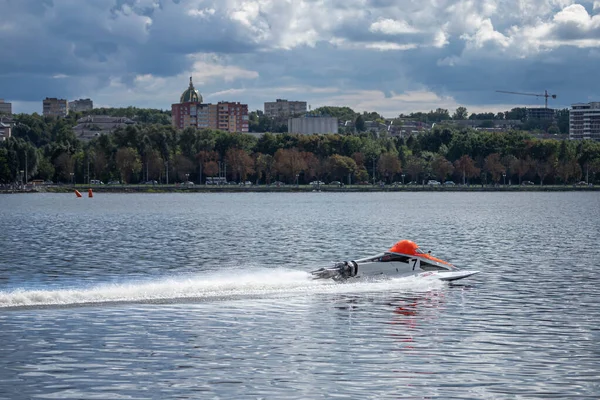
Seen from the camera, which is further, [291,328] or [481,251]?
[481,251]

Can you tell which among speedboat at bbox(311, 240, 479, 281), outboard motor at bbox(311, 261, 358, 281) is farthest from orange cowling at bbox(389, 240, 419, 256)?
outboard motor at bbox(311, 261, 358, 281)

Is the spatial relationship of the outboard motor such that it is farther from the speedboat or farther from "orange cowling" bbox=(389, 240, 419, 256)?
"orange cowling" bbox=(389, 240, 419, 256)

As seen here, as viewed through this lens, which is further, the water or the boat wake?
the boat wake

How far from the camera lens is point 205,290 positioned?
53.2 meters

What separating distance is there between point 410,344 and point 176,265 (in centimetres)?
3783

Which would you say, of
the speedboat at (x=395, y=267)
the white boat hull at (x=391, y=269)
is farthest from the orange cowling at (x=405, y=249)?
the white boat hull at (x=391, y=269)

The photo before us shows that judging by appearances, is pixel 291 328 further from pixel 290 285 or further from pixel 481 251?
pixel 481 251

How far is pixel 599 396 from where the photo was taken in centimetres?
3259

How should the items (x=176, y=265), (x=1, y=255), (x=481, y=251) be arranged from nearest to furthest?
(x=176, y=265)
(x=1, y=255)
(x=481, y=251)

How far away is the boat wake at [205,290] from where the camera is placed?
4875cm

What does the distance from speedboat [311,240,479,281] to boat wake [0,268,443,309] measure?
52 cm

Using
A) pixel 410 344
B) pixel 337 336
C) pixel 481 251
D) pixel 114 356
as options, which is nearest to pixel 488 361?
pixel 410 344

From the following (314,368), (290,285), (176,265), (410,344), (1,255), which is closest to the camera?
(314,368)

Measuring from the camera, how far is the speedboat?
188 ft
